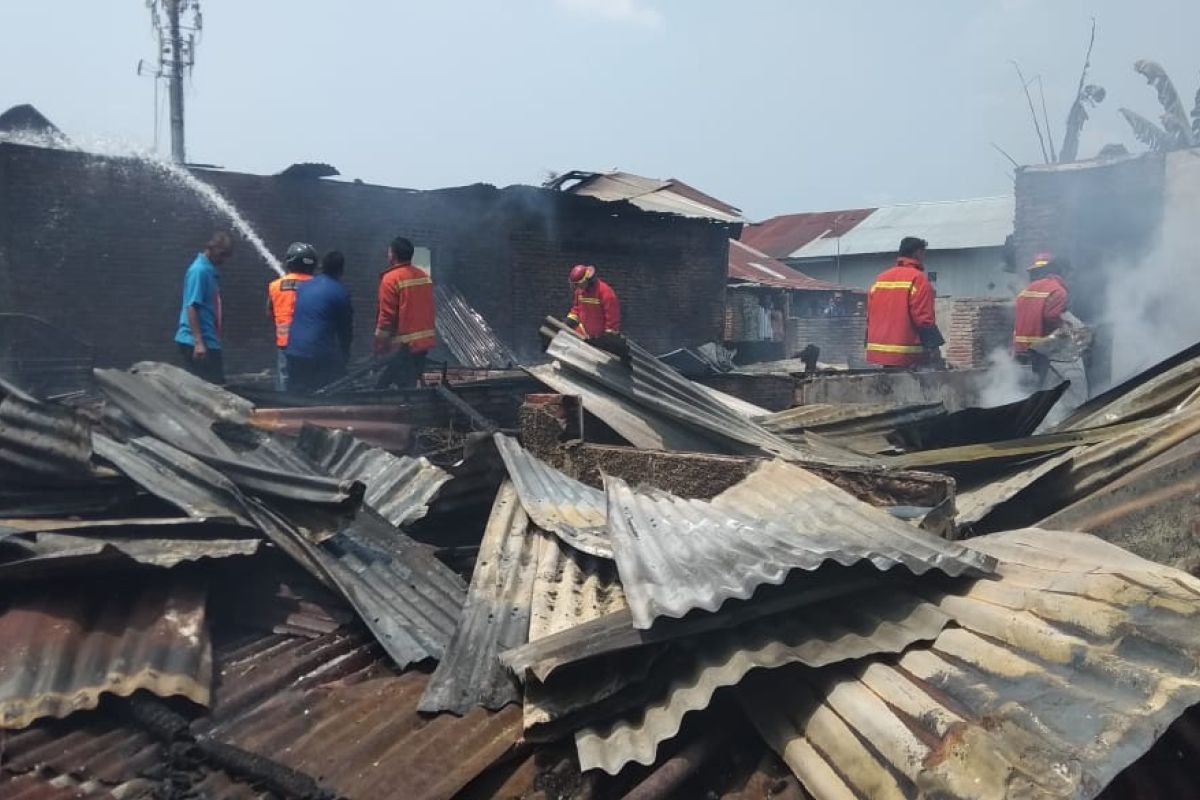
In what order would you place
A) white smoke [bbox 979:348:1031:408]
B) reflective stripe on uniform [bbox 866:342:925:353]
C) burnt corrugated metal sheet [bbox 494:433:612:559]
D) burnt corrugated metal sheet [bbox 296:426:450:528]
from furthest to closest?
1. white smoke [bbox 979:348:1031:408]
2. reflective stripe on uniform [bbox 866:342:925:353]
3. burnt corrugated metal sheet [bbox 296:426:450:528]
4. burnt corrugated metal sheet [bbox 494:433:612:559]

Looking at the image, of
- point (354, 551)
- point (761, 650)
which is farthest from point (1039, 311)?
point (761, 650)

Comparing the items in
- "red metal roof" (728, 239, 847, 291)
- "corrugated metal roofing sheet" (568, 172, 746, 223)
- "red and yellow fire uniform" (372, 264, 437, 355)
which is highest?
"corrugated metal roofing sheet" (568, 172, 746, 223)

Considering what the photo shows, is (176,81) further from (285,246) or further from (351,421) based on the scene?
(351,421)

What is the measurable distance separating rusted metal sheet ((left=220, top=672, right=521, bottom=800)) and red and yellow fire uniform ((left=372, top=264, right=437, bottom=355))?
15.3 feet

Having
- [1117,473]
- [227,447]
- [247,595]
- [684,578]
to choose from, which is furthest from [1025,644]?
[227,447]

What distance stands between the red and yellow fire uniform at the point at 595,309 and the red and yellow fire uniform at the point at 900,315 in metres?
2.36

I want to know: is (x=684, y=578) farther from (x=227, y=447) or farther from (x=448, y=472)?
(x=227, y=447)

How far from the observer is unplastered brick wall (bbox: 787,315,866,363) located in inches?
786

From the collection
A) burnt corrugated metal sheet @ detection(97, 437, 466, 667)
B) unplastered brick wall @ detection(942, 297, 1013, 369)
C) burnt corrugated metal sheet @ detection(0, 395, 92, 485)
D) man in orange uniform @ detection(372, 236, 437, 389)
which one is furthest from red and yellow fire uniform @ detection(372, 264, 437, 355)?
unplastered brick wall @ detection(942, 297, 1013, 369)

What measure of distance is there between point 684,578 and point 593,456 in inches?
85.5

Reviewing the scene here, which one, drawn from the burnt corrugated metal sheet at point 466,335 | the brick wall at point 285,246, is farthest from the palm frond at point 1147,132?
the burnt corrugated metal sheet at point 466,335

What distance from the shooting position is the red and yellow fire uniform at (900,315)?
7.44 m

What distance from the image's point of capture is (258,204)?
12.5 m

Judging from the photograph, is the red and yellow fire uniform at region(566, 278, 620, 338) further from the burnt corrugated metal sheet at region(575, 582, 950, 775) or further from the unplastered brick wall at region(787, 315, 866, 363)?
the unplastered brick wall at region(787, 315, 866, 363)
